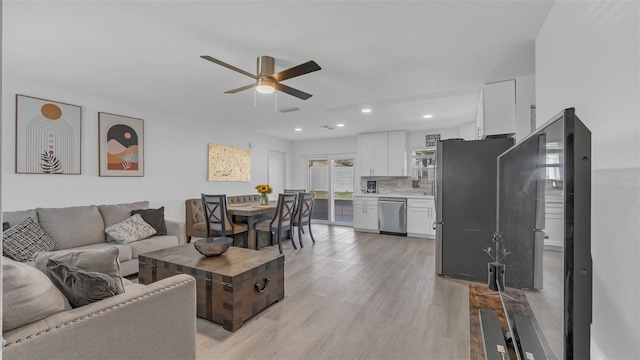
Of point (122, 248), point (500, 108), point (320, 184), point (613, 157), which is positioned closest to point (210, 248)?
point (122, 248)

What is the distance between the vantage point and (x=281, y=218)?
4652 millimetres

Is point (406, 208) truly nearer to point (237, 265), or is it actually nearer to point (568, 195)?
point (237, 265)

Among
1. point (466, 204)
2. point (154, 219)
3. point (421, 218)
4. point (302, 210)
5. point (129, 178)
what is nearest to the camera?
point (466, 204)

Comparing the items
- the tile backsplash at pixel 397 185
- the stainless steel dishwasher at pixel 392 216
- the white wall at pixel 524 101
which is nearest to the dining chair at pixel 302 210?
the stainless steel dishwasher at pixel 392 216

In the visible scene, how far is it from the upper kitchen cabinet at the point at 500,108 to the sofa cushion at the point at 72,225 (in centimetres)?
455

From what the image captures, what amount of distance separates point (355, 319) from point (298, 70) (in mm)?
2130

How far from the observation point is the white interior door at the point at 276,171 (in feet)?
24.7

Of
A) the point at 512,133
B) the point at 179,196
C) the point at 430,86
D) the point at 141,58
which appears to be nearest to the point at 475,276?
the point at 512,133

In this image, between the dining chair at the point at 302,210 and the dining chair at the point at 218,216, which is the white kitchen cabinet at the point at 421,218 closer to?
the dining chair at the point at 302,210

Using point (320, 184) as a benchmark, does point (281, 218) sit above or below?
below

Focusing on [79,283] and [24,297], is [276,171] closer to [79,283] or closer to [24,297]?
[79,283]

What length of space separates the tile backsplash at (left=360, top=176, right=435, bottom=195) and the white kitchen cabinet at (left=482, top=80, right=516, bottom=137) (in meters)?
3.25

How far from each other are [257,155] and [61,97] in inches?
145

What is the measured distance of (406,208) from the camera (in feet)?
20.1
